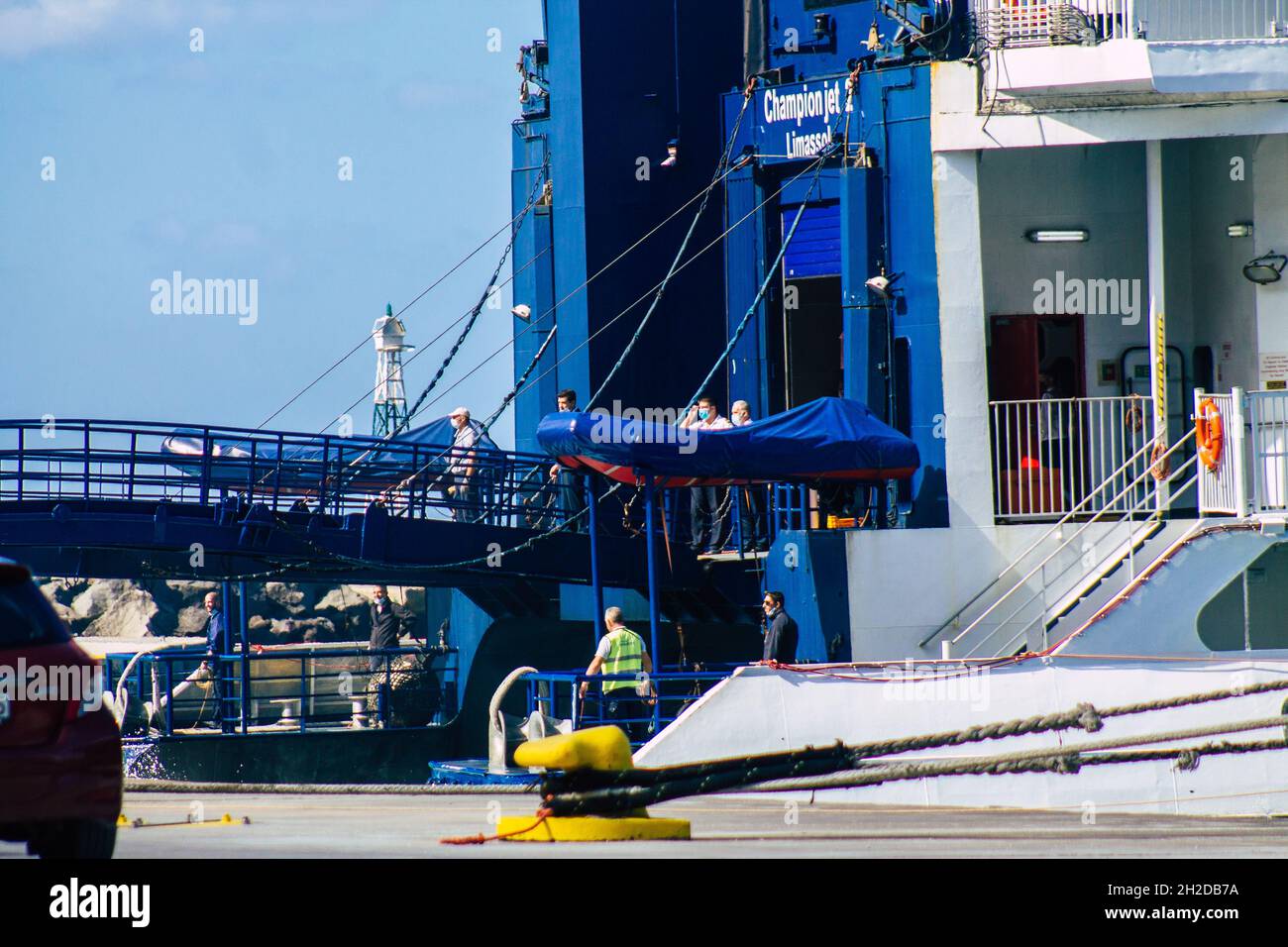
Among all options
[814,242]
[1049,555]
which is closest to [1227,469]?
[1049,555]

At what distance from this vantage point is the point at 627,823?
10492mm

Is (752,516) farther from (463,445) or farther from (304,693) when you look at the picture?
(304,693)

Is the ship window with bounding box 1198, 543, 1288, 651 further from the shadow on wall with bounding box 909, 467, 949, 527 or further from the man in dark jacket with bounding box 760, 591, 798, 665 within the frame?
the man in dark jacket with bounding box 760, 591, 798, 665

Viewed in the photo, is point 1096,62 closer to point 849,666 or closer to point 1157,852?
point 849,666

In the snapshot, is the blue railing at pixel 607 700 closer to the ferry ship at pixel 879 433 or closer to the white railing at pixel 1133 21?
the ferry ship at pixel 879 433

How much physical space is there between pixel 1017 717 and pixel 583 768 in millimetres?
A: 6511

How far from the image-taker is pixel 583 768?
34.6ft

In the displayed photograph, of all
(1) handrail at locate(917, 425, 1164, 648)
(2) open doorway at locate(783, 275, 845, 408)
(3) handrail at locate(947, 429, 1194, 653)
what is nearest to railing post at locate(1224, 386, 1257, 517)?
(3) handrail at locate(947, 429, 1194, 653)

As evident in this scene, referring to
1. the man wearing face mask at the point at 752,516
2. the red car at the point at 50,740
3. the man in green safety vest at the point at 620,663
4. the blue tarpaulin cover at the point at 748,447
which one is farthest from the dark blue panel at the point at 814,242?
the red car at the point at 50,740

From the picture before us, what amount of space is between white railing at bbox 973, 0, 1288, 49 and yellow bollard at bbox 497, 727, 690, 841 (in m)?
10.5

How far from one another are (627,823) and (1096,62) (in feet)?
35.0

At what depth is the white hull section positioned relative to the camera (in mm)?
15516

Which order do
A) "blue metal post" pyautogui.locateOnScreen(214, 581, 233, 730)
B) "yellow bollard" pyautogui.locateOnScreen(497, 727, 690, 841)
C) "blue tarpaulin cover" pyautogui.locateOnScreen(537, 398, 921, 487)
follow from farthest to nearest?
"blue metal post" pyautogui.locateOnScreen(214, 581, 233, 730)
"blue tarpaulin cover" pyautogui.locateOnScreen(537, 398, 921, 487)
"yellow bollard" pyautogui.locateOnScreen(497, 727, 690, 841)

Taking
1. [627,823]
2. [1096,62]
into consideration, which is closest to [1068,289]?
Result: [1096,62]
